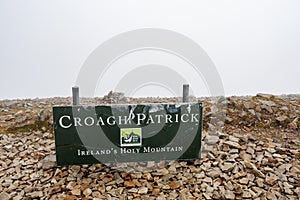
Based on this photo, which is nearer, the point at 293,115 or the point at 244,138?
the point at 244,138

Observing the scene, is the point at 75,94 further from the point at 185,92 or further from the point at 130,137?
the point at 185,92

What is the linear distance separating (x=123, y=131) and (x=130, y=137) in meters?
0.17

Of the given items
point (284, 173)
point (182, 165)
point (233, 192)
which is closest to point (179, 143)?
point (182, 165)

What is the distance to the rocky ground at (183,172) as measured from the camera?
399cm

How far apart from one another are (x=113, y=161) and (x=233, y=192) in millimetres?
2084

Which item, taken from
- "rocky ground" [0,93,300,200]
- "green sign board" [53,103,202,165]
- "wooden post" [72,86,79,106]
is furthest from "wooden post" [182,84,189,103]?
"wooden post" [72,86,79,106]

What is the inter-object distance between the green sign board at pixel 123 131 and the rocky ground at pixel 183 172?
0.26m

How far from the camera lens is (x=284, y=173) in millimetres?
4312

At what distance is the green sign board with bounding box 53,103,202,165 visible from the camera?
4188 mm

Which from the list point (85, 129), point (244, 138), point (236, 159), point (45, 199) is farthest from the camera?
point (244, 138)

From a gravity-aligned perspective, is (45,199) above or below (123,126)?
below

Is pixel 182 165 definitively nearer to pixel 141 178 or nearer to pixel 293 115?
pixel 141 178

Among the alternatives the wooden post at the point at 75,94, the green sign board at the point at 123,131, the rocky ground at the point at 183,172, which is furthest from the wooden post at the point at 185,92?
the wooden post at the point at 75,94

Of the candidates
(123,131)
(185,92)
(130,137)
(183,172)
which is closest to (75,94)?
(123,131)
